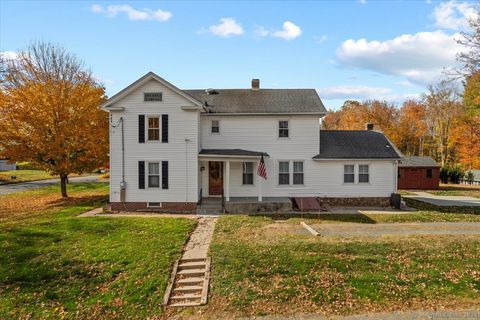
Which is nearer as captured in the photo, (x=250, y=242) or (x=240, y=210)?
(x=250, y=242)

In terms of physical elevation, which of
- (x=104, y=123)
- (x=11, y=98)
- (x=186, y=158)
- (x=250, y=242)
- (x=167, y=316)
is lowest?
(x=167, y=316)

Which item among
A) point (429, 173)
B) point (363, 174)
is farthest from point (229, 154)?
point (429, 173)

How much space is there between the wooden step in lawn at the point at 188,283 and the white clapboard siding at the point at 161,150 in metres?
8.16

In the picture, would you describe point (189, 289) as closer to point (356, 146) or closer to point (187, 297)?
point (187, 297)

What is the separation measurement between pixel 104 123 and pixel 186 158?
858 centimetres

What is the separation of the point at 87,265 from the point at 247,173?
38.8ft

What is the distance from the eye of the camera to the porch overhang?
18.5 metres

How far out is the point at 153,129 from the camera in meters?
18.6

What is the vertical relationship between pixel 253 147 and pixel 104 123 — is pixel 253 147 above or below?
below

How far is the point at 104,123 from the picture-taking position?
23062mm

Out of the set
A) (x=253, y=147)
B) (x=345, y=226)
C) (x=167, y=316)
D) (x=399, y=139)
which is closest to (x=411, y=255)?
(x=345, y=226)

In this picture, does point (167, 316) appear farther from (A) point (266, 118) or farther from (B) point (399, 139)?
(B) point (399, 139)

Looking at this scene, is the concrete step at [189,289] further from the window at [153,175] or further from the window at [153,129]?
the window at [153,129]

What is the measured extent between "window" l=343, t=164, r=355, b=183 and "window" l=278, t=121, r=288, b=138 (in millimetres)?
4505
